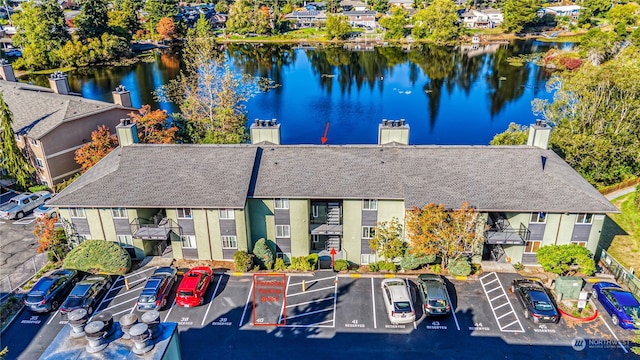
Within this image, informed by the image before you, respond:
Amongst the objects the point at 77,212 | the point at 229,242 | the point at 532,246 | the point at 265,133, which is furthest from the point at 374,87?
the point at 77,212

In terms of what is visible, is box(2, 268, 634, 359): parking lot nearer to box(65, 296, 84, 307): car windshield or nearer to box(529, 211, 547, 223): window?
box(65, 296, 84, 307): car windshield

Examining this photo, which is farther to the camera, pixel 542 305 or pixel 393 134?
pixel 393 134

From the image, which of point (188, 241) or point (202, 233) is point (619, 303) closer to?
point (202, 233)

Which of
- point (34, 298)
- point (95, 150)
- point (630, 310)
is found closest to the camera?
point (630, 310)

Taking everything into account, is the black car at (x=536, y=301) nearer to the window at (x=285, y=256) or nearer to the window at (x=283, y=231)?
the window at (x=285, y=256)

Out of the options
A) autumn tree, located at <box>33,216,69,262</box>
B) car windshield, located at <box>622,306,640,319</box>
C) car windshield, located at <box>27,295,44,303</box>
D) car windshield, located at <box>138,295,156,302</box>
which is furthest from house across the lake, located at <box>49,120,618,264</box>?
car windshield, located at <box>27,295,44,303</box>

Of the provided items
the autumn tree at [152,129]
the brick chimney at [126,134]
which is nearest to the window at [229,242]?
the brick chimney at [126,134]
